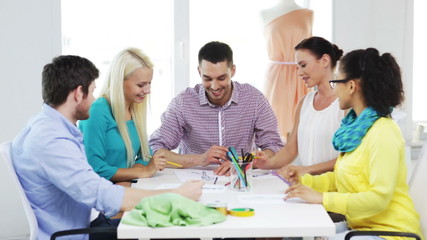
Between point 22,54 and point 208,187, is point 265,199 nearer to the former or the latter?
point 208,187

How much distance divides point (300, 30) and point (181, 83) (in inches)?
36.0

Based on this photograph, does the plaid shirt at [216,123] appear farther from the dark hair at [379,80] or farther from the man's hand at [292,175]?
the dark hair at [379,80]

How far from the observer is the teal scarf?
85.4 inches

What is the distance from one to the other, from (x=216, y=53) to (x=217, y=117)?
1.13 feet

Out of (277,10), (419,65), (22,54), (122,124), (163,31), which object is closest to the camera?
(122,124)

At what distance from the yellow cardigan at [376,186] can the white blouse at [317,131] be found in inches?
19.6

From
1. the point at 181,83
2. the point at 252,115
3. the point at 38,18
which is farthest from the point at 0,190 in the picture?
the point at 252,115

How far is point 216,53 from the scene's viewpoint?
3027 mm

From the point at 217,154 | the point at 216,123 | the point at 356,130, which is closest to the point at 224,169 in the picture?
the point at 217,154

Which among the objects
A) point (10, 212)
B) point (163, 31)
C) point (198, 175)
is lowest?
point (10, 212)

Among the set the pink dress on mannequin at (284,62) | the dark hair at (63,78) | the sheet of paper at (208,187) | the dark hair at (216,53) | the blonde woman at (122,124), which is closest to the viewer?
the dark hair at (63,78)

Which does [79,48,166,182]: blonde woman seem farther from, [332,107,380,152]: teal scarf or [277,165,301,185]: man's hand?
[332,107,380,152]: teal scarf

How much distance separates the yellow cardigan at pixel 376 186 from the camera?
202cm

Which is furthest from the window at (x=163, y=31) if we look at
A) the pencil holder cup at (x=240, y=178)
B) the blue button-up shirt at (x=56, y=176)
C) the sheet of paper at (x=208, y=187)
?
the blue button-up shirt at (x=56, y=176)
